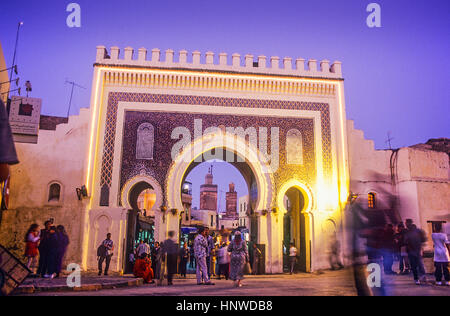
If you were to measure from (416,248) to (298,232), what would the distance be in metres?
7.16

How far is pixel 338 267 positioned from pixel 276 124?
19.6 feet

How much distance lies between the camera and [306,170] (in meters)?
14.4

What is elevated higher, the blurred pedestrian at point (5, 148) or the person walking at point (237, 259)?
the blurred pedestrian at point (5, 148)

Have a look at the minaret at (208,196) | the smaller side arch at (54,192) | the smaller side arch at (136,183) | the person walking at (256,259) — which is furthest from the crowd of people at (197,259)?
the minaret at (208,196)

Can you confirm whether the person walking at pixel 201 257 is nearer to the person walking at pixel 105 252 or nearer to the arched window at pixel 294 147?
the person walking at pixel 105 252

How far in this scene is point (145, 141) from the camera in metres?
14.1

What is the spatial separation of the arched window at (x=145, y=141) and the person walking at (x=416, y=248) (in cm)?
912

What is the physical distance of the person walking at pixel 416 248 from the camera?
8320mm

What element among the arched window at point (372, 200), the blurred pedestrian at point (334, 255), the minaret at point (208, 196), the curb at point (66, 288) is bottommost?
the curb at point (66, 288)

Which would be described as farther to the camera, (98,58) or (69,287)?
(98,58)

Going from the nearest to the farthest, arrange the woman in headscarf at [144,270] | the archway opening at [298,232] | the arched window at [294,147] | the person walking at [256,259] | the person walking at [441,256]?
the person walking at [441,256] → the woman in headscarf at [144,270] → the person walking at [256,259] → the archway opening at [298,232] → the arched window at [294,147]

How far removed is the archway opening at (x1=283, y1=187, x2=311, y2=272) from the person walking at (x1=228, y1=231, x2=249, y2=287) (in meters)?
5.28
